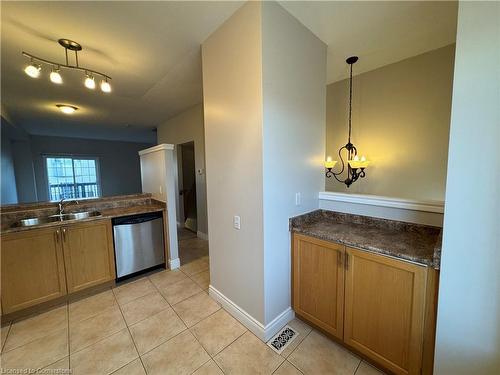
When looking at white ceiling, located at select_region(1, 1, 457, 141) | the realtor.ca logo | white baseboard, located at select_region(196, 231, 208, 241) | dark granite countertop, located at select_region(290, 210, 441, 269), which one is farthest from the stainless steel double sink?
dark granite countertop, located at select_region(290, 210, 441, 269)

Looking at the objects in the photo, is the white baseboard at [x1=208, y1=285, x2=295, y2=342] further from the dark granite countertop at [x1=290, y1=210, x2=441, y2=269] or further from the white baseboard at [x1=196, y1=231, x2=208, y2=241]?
the white baseboard at [x1=196, y1=231, x2=208, y2=241]

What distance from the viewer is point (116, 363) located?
4.98ft

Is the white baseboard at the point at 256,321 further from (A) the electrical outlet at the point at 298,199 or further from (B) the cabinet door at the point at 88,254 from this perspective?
(B) the cabinet door at the point at 88,254

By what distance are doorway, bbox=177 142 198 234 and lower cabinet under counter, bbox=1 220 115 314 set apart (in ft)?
8.10

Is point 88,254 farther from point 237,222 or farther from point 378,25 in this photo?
point 378,25

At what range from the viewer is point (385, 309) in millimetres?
1349

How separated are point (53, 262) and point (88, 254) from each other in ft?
0.94

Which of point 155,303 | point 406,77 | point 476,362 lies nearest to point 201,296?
point 155,303

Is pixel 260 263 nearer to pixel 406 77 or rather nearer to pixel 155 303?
pixel 155 303

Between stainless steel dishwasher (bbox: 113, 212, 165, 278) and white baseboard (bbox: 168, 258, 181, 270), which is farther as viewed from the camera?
white baseboard (bbox: 168, 258, 181, 270)

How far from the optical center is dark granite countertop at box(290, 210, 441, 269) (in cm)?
125

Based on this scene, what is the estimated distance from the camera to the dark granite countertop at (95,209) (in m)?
2.15

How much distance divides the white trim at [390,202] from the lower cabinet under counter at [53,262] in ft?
8.57

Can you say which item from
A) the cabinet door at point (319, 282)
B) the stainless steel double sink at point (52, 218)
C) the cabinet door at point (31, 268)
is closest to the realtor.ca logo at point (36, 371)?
the cabinet door at point (31, 268)
